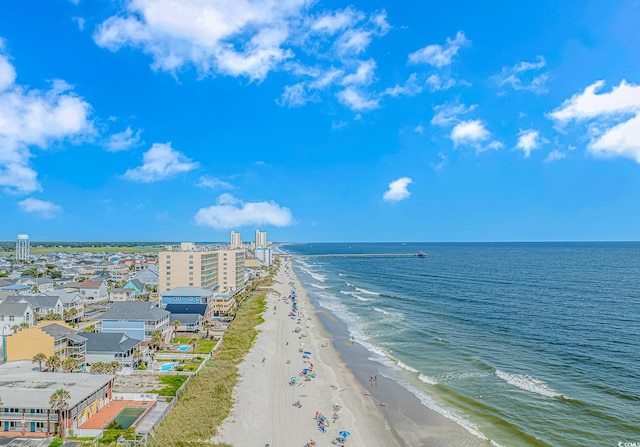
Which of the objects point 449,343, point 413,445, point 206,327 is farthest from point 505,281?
point 413,445

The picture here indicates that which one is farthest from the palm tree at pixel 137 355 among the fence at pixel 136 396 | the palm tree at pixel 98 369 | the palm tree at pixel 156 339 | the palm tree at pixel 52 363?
the fence at pixel 136 396

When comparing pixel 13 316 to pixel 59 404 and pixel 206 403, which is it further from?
pixel 206 403

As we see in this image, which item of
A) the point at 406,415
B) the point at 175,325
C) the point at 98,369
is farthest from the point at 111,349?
the point at 406,415

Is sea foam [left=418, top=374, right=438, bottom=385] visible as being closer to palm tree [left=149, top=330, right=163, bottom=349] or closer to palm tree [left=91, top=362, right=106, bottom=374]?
palm tree [left=91, top=362, right=106, bottom=374]

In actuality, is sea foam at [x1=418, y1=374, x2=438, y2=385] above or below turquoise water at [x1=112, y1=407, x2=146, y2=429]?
below

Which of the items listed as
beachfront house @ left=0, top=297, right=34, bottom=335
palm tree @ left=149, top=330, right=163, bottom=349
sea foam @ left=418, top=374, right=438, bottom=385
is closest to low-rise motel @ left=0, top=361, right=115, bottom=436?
palm tree @ left=149, top=330, right=163, bottom=349

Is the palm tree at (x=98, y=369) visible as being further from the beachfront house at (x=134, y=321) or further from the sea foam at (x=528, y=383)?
the sea foam at (x=528, y=383)

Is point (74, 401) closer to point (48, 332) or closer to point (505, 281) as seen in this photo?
point (48, 332)
